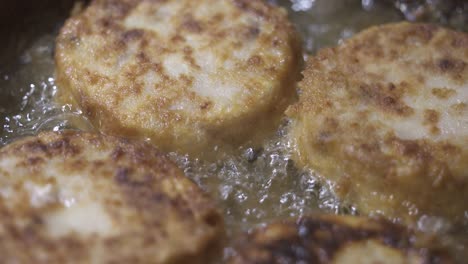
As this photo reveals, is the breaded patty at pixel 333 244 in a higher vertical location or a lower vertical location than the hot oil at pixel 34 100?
lower

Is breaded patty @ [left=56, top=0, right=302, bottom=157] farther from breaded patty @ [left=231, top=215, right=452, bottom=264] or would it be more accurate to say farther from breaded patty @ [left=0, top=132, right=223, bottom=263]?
breaded patty @ [left=231, top=215, right=452, bottom=264]

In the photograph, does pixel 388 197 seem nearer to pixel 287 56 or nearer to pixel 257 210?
pixel 257 210

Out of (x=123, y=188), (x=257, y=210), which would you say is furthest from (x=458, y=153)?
(x=123, y=188)

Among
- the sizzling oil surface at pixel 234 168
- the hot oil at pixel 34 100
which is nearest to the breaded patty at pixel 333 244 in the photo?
the sizzling oil surface at pixel 234 168

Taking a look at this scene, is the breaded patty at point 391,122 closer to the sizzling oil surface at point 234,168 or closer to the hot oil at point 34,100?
the sizzling oil surface at point 234,168

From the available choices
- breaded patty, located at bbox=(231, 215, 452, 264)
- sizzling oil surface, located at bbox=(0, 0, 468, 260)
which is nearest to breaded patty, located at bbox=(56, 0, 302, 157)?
sizzling oil surface, located at bbox=(0, 0, 468, 260)
